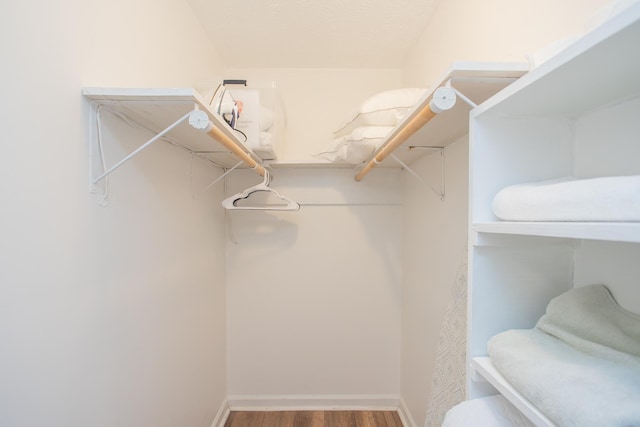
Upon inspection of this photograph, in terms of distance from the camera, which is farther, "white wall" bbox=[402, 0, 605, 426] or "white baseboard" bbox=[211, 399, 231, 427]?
"white baseboard" bbox=[211, 399, 231, 427]

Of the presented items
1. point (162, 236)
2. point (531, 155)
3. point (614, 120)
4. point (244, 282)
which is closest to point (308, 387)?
point (244, 282)

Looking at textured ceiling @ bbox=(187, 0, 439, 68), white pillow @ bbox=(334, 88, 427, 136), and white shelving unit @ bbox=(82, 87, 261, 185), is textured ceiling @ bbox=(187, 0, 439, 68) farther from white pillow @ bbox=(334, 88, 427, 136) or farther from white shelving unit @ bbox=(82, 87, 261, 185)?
white shelving unit @ bbox=(82, 87, 261, 185)

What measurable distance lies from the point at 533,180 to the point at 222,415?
2214 millimetres

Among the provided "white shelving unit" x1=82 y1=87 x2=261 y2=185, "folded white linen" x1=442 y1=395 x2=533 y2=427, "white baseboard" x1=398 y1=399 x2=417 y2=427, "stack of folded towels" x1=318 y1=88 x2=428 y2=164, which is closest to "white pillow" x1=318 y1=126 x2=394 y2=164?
"stack of folded towels" x1=318 y1=88 x2=428 y2=164

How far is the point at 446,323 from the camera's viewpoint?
123cm

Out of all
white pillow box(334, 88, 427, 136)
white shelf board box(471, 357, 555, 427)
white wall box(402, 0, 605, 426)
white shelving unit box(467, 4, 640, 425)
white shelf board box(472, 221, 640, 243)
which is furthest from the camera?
white pillow box(334, 88, 427, 136)

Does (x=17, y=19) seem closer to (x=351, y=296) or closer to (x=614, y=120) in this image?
(x=614, y=120)

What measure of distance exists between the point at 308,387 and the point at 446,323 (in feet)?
4.30

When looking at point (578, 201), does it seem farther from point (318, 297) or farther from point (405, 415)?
point (405, 415)

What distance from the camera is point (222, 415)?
6.39ft

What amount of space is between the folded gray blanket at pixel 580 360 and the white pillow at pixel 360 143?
93cm

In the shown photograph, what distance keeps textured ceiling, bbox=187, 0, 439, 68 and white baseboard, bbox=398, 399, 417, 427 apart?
91.4 inches

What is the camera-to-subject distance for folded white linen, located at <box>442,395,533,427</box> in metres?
0.63

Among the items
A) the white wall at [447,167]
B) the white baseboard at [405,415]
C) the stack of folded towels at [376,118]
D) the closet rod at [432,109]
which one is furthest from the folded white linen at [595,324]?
the white baseboard at [405,415]
